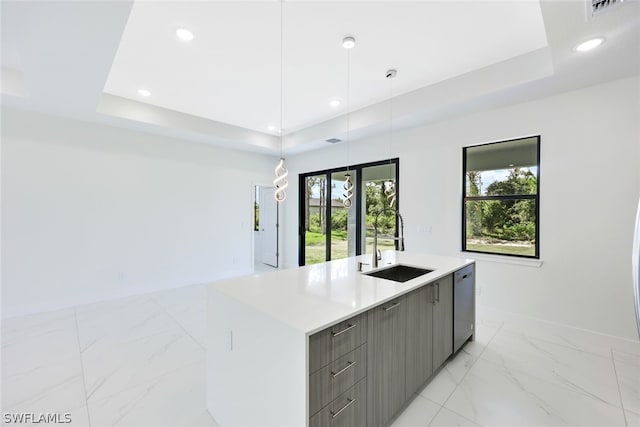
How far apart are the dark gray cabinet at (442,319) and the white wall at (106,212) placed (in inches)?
172

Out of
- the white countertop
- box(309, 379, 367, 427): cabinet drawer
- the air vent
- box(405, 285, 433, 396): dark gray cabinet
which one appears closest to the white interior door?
the white countertop

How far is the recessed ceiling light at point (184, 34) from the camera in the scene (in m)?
2.31

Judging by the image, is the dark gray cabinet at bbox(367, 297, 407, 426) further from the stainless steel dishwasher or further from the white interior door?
the white interior door

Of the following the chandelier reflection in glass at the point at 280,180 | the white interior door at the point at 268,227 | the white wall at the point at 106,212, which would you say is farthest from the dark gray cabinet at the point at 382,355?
the white interior door at the point at 268,227

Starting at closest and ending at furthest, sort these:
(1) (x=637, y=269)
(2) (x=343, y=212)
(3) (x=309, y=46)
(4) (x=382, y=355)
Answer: (1) (x=637, y=269) → (4) (x=382, y=355) → (3) (x=309, y=46) → (2) (x=343, y=212)

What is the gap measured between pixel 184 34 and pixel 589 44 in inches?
129

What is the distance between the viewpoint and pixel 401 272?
264cm

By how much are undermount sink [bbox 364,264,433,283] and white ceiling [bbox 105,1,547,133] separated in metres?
2.07

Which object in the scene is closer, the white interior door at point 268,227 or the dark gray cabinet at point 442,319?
the dark gray cabinet at point 442,319

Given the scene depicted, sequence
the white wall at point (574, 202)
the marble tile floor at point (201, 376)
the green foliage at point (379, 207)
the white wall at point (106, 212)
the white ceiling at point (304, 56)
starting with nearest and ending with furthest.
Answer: the marble tile floor at point (201, 376) → the white ceiling at point (304, 56) → the white wall at point (574, 202) → the white wall at point (106, 212) → the green foliage at point (379, 207)

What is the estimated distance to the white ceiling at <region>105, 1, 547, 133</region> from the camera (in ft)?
6.88

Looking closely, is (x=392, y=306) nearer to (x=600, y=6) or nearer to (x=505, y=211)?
(x=600, y=6)

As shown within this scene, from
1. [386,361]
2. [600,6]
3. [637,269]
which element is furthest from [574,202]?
[386,361]

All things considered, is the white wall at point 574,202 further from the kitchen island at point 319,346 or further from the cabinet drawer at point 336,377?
the cabinet drawer at point 336,377
